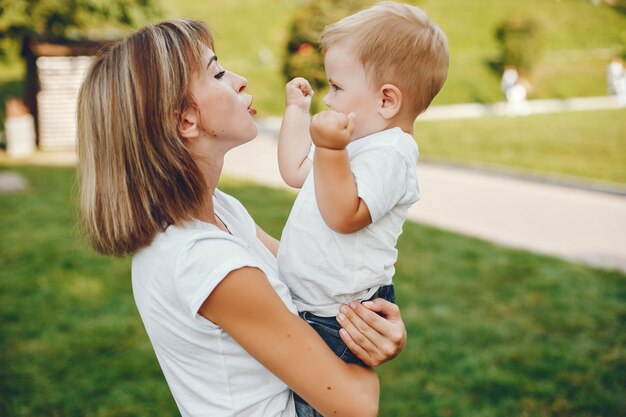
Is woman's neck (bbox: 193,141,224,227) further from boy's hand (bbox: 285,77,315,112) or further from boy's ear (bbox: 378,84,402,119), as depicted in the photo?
boy's ear (bbox: 378,84,402,119)

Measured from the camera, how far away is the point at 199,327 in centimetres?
145

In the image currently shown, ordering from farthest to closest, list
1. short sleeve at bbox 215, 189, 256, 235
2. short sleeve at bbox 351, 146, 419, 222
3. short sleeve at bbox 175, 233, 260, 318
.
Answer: short sleeve at bbox 215, 189, 256, 235
short sleeve at bbox 351, 146, 419, 222
short sleeve at bbox 175, 233, 260, 318

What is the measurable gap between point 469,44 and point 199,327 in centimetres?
3257

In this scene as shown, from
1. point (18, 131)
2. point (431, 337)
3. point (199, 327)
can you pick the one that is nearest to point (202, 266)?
point (199, 327)

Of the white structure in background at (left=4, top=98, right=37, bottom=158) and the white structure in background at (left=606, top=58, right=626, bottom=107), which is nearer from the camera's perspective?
the white structure in background at (left=4, top=98, right=37, bottom=158)

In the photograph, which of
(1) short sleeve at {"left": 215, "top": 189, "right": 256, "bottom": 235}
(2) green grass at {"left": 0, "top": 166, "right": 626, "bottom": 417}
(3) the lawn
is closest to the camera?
(1) short sleeve at {"left": 215, "top": 189, "right": 256, "bottom": 235}

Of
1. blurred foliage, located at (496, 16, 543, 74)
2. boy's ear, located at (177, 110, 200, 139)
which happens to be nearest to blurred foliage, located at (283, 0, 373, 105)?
blurred foliage, located at (496, 16, 543, 74)

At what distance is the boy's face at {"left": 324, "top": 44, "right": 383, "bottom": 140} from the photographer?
5.41 feet

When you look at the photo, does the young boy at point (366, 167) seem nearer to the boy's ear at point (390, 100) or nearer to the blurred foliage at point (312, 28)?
the boy's ear at point (390, 100)

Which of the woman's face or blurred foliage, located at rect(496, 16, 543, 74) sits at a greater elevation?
the woman's face

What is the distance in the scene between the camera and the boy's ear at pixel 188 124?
1590 mm

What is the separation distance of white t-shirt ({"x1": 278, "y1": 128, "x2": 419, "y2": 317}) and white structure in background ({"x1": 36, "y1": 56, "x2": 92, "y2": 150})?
15746mm

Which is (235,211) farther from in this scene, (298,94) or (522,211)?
(522,211)

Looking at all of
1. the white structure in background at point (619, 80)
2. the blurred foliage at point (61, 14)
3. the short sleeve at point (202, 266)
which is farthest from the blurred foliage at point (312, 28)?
the short sleeve at point (202, 266)
